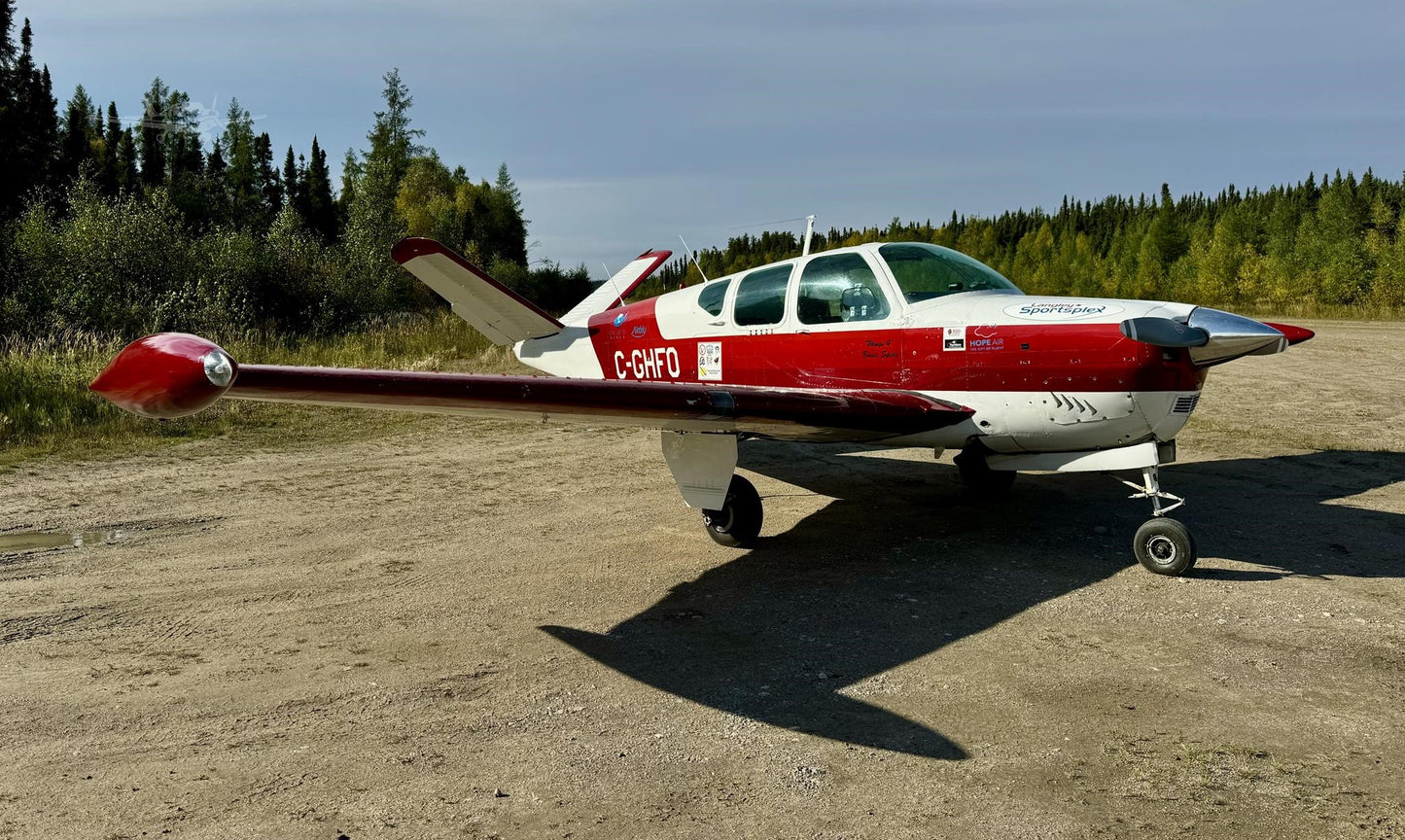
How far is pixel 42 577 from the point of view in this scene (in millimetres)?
6562

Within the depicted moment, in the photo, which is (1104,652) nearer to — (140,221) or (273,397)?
(273,397)

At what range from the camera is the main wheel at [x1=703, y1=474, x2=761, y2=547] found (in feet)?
24.0

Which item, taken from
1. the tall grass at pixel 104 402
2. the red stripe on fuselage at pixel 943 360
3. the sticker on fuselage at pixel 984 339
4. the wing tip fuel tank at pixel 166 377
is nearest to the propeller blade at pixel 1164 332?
the red stripe on fuselage at pixel 943 360

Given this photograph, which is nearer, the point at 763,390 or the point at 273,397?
the point at 273,397

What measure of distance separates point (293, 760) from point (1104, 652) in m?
4.30

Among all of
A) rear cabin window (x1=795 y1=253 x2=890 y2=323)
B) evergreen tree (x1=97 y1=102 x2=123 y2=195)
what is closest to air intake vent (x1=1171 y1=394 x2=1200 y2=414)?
rear cabin window (x1=795 y1=253 x2=890 y2=323)

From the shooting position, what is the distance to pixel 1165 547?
20.9ft

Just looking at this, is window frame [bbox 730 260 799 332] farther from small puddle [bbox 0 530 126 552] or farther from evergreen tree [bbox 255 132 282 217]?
evergreen tree [bbox 255 132 282 217]

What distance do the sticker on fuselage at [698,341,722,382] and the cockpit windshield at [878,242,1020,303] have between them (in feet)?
6.07

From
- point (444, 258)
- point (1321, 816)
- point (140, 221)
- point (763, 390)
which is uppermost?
point (140, 221)

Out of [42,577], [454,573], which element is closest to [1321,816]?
[454,573]

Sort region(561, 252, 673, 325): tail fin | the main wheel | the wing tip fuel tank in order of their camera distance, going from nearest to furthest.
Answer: the wing tip fuel tank, the main wheel, region(561, 252, 673, 325): tail fin

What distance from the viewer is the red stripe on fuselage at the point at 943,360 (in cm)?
617

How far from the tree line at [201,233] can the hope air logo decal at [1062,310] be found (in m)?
17.9
